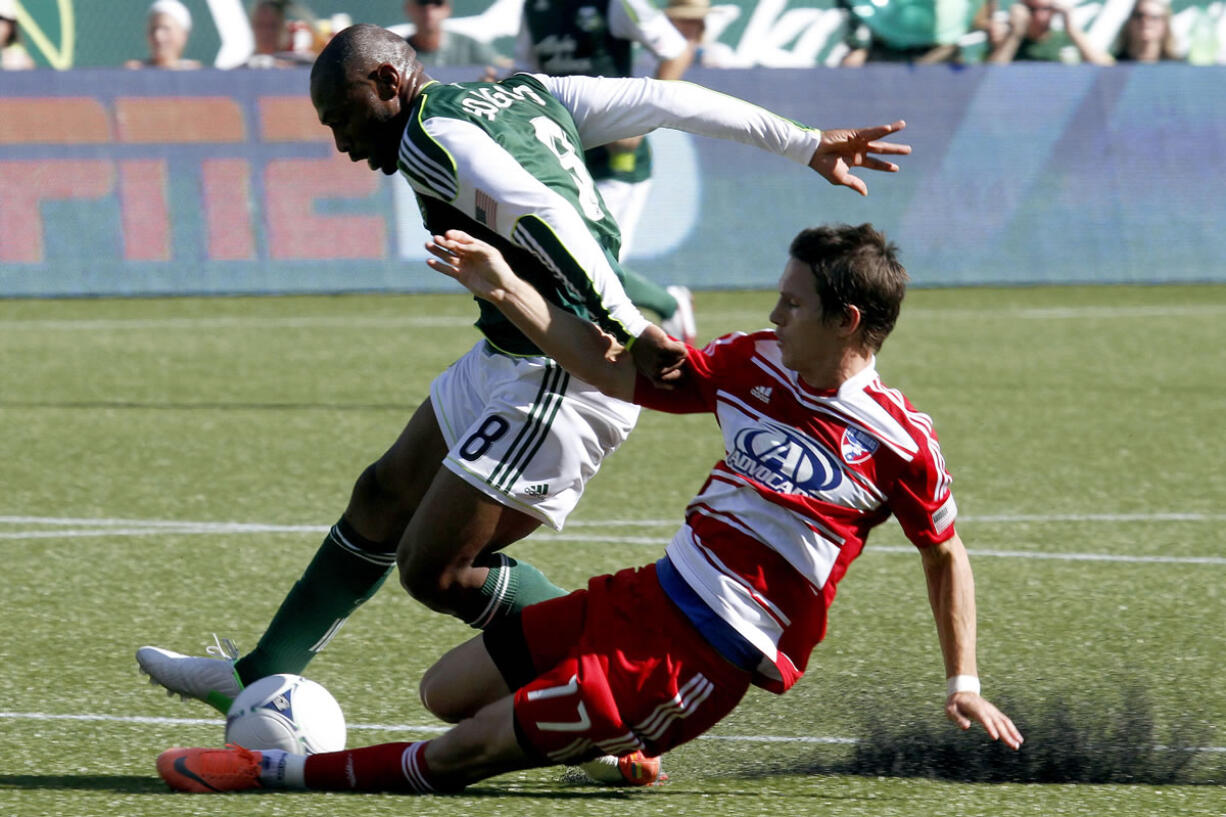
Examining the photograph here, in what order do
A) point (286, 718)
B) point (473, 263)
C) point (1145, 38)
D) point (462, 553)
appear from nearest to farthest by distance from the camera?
1. point (473, 263)
2. point (286, 718)
3. point (462, 553)
4. point (1145, 38)

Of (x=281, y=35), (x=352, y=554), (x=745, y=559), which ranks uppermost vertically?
(x=745, y=559)

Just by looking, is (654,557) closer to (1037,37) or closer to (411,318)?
(411,318)

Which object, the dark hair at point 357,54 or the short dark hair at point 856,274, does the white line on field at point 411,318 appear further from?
the short dark hair at point 856,274

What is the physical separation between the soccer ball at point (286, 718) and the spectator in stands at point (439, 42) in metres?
9.46

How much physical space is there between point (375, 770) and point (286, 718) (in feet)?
1.15

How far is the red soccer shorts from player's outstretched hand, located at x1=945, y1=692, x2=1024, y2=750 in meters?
0.42

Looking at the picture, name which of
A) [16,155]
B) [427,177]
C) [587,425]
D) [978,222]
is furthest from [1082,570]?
[16,155]

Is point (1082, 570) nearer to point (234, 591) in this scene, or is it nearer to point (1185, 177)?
point (234, 591)

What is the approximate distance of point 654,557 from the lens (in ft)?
20.3

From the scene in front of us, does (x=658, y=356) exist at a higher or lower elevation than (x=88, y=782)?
higher

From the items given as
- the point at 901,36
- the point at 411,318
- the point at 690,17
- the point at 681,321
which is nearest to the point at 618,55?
the point at 681,321

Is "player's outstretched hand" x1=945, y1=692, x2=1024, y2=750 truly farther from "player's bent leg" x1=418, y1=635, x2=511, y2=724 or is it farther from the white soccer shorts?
the white soccer shorts

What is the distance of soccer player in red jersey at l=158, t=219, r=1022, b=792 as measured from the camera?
3.68 metres

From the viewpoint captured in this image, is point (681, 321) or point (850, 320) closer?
point (850, 320)
